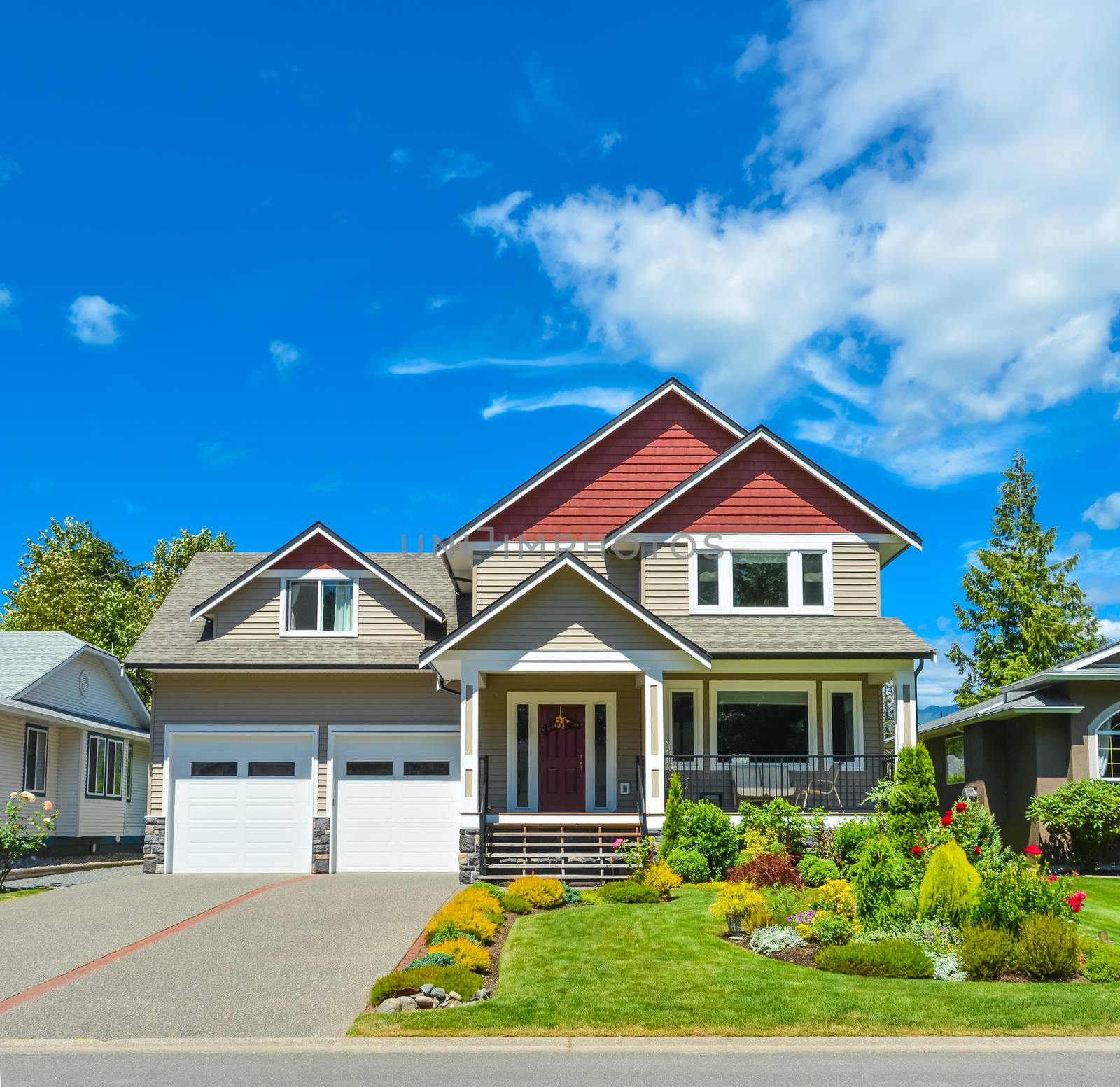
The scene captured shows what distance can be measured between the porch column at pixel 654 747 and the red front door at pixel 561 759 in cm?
352

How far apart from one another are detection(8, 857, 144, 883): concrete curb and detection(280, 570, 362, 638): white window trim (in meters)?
7.07

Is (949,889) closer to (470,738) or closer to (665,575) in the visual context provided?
(470,738)

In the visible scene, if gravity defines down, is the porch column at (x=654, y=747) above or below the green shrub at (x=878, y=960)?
above

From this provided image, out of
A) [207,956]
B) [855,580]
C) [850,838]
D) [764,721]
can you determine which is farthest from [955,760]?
[207,956]

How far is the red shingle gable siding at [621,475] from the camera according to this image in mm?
24812

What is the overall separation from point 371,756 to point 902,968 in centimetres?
1493

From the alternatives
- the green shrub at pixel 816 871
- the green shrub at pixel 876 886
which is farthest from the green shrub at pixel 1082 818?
the green shrub at pixel 876 886

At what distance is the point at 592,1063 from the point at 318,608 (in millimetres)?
17554

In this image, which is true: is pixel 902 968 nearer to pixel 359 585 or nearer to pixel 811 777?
pixel 811 777

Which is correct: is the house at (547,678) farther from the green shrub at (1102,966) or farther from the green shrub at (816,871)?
the green shrub at (1102,966)

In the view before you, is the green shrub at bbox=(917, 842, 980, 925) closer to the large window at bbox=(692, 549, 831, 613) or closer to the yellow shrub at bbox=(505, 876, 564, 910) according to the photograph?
the yellow shrub at bbox=(505, 876, 564, 910)

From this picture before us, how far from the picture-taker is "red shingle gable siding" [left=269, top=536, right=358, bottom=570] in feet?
82.9

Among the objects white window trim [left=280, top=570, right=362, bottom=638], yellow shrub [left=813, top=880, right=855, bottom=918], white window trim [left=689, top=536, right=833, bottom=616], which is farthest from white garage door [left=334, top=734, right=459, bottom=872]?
yellow shrub [left=813, top=880, right=855, bottom=918]

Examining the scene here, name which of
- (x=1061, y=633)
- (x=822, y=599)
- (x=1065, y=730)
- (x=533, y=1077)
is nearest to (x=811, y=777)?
(x=822, y=599)
